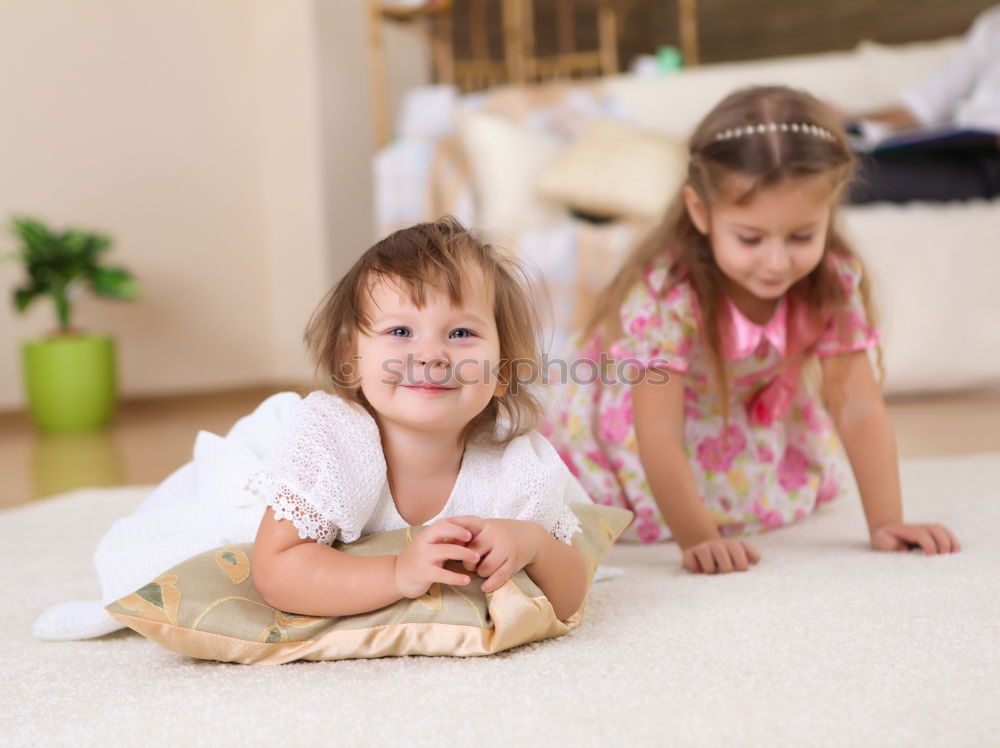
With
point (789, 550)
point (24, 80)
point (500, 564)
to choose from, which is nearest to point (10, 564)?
point (500, 564)

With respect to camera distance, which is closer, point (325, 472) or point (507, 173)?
point (325, 472)

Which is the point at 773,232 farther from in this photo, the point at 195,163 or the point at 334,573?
the point at 195,163

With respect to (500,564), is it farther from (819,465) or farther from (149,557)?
(819,465)

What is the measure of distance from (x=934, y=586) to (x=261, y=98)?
3396 millimetres

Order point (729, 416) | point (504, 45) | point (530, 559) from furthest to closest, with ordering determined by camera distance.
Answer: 1. point (504, 45)
2. point (729, 416)
3. point (530, 559)

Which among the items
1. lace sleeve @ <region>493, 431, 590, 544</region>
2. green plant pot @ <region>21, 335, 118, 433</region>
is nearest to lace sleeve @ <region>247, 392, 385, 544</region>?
lace sleeve @ <region>493, 431, 590, 544</region>

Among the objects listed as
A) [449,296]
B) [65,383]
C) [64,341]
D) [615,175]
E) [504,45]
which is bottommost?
[65,383]

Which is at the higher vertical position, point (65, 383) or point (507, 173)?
point (507, 173)

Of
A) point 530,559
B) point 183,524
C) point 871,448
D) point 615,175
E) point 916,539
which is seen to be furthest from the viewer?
point 615,175

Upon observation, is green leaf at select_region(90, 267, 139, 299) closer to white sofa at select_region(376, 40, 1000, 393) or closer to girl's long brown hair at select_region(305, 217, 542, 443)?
white sofa at select_region(376, 40, 1000, 393)

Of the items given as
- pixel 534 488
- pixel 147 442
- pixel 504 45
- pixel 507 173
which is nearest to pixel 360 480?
pixel 534 488

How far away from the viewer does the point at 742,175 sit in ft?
4.02

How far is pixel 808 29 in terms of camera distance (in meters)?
5.15

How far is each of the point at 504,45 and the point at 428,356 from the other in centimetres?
480
